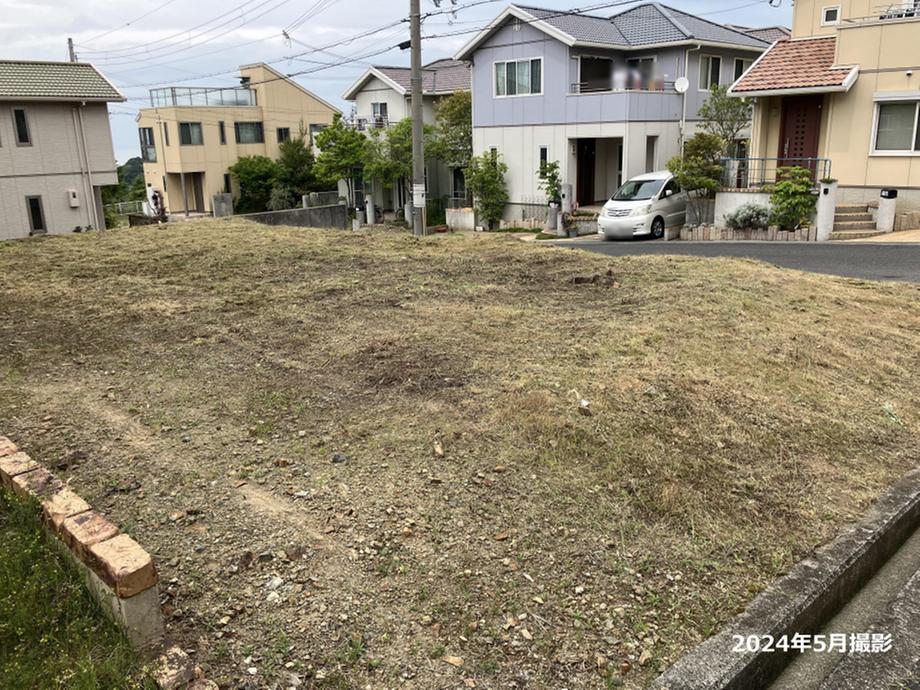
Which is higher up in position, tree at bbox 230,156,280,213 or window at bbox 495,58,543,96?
window at bbox 495,58,543,96

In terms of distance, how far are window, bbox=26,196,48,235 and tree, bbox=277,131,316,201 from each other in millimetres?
16081

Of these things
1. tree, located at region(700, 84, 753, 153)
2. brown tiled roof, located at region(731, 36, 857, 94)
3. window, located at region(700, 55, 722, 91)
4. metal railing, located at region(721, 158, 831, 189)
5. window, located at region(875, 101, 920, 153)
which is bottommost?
metal railing, located at region(721, 158, 831, 189)

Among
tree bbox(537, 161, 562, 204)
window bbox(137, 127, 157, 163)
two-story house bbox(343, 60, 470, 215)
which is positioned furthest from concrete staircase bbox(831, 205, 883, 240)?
window bbox(137, 127, 157, 163)

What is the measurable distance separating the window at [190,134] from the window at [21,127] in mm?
15988

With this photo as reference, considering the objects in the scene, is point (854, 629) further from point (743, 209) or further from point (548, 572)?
point (743, 209)

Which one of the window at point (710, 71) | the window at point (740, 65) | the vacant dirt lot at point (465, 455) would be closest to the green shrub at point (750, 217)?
the window at point (710, 71)

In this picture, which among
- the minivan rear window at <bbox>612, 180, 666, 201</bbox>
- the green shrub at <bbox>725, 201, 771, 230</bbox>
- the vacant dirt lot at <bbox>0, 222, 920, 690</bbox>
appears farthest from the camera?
the minivan rear window at <bbox>612, 180, 666, 201</bbox>

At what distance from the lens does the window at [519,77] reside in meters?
23.3

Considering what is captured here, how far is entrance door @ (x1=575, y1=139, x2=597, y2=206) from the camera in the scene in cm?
2406

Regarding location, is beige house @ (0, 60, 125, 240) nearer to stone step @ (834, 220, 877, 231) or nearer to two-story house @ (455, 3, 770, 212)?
two-story house @ (455, 3, 770, 212)

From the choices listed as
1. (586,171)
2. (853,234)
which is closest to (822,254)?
(853,234)

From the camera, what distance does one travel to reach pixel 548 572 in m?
2.82

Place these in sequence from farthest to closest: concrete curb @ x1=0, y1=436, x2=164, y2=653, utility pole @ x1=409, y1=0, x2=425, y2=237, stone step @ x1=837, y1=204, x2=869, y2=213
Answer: utility pole @ x1=409, y1=0, x2=425, y2=237
stone step @ x1=837, y1=204, x2=869, y2=213
concrete curb @ x1=0, y1=436, x2=164, y2=653

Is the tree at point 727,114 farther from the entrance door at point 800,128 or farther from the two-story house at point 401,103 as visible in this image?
the two-story house at point 401,103
